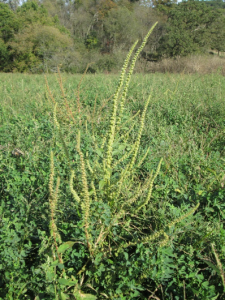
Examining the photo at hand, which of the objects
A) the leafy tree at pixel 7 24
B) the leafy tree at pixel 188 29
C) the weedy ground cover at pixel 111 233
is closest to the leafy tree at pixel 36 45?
the leafy tree at pixel 7 24

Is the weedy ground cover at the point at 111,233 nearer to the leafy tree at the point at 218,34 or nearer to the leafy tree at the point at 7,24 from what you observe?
the leafy tree at the point at 7,24

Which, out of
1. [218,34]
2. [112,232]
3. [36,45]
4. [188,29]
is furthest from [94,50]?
[112,232]

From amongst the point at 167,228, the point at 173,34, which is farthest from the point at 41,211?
the point at 173,34

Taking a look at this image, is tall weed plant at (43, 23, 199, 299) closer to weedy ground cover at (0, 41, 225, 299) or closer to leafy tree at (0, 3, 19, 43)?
weedy ground cover at (0, 41, 225, 299)

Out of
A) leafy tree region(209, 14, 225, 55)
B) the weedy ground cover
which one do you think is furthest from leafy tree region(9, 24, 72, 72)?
the weedy ground cover

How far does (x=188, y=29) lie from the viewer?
84.0 ft

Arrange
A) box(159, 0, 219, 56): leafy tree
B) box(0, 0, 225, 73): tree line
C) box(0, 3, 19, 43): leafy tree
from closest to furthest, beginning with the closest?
box(0, 0, 225, 73): tree line, box(159, 0, 219, 56): leafy tree, box(0, 3, 19, 43): leafy tree

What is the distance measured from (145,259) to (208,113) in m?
3.24

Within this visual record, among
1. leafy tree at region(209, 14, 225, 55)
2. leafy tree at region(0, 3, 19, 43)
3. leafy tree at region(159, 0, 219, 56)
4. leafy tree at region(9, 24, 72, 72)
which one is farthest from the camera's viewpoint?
leafy tree at region(209, 14, 225, 55)

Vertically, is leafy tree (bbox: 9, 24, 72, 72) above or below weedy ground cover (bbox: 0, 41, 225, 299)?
above

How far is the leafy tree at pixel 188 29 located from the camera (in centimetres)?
2405

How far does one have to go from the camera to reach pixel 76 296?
1.26 meters

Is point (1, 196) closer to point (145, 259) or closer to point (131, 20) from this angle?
point (145, 259)

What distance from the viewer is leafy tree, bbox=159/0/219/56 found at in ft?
78.9
